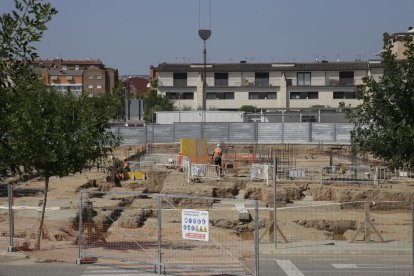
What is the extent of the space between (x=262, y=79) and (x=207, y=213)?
79.6m

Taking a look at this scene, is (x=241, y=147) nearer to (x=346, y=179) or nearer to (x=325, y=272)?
(x=346, y=179)

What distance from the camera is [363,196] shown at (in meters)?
33.4

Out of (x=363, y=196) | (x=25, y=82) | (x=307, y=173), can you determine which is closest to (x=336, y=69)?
(x=307, y=173)

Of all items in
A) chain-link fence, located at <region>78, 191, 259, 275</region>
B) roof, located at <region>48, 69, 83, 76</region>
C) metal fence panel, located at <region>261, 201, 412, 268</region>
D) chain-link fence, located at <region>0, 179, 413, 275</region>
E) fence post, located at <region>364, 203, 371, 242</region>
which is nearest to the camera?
chain-link fence, located at <region>78, 191, 259, 275</region>

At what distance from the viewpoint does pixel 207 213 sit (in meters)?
13.6

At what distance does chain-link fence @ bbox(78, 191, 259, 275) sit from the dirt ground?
0.10m

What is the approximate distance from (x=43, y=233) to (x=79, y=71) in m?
110

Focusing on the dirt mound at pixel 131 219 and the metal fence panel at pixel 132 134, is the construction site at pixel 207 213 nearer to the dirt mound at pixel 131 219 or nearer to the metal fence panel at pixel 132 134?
the dirt mound at pixel 131 219

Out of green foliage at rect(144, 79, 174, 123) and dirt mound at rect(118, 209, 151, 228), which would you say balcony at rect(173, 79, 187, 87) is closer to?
green foliage at rect(144, 79, 174, 123)

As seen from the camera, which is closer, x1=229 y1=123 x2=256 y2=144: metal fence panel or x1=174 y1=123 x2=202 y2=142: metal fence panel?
x1=229 y1=123 x2=256 y2=144: metal fence panel

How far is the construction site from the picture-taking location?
53.8 ft

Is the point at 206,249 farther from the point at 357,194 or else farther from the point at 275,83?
the point at 275,83

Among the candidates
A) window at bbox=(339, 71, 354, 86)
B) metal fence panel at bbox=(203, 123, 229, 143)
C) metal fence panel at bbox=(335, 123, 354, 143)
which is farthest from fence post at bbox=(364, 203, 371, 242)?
window at bbox=(339, 71, 354, 86)

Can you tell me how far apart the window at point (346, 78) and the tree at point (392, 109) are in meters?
76.3
